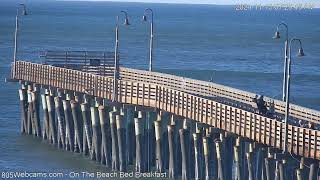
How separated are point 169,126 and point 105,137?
3.48m

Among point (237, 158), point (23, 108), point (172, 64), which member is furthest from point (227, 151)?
point (172, 64)

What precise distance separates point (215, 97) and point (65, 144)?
6991 mm

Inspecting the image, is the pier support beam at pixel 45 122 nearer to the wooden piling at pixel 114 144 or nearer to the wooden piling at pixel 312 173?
the wooden piling at pixel 114 144

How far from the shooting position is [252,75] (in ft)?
323

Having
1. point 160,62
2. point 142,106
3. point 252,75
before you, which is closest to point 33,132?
point 142,106

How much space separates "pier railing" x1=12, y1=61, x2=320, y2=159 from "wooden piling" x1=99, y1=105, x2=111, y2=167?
222 cm

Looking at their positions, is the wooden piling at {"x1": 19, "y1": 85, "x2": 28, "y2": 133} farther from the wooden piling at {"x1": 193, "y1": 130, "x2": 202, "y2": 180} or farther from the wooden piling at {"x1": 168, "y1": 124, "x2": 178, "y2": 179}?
the wooden piling at {"x1": 193, "y1": 130, "x2": 202, "y2": 180}

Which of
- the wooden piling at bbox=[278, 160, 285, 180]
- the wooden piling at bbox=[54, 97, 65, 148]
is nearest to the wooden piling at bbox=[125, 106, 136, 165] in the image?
the wooden piling at bbox=[54, 97, 65, 148]

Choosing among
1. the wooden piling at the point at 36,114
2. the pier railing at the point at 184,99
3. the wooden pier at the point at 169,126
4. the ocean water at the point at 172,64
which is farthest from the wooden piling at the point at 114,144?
the wooden piling at the point at 36,114

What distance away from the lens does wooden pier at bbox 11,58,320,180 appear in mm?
41625

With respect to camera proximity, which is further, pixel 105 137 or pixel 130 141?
pixel 130 141

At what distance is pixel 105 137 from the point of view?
1939 inches

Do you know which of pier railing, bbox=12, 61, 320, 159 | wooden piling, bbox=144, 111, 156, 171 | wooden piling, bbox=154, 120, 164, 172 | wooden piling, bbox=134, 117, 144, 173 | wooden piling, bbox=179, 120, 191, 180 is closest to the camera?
pier railing, bbox=12, 61, 320, 159

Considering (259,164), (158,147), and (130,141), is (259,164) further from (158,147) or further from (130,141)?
(130,141)
